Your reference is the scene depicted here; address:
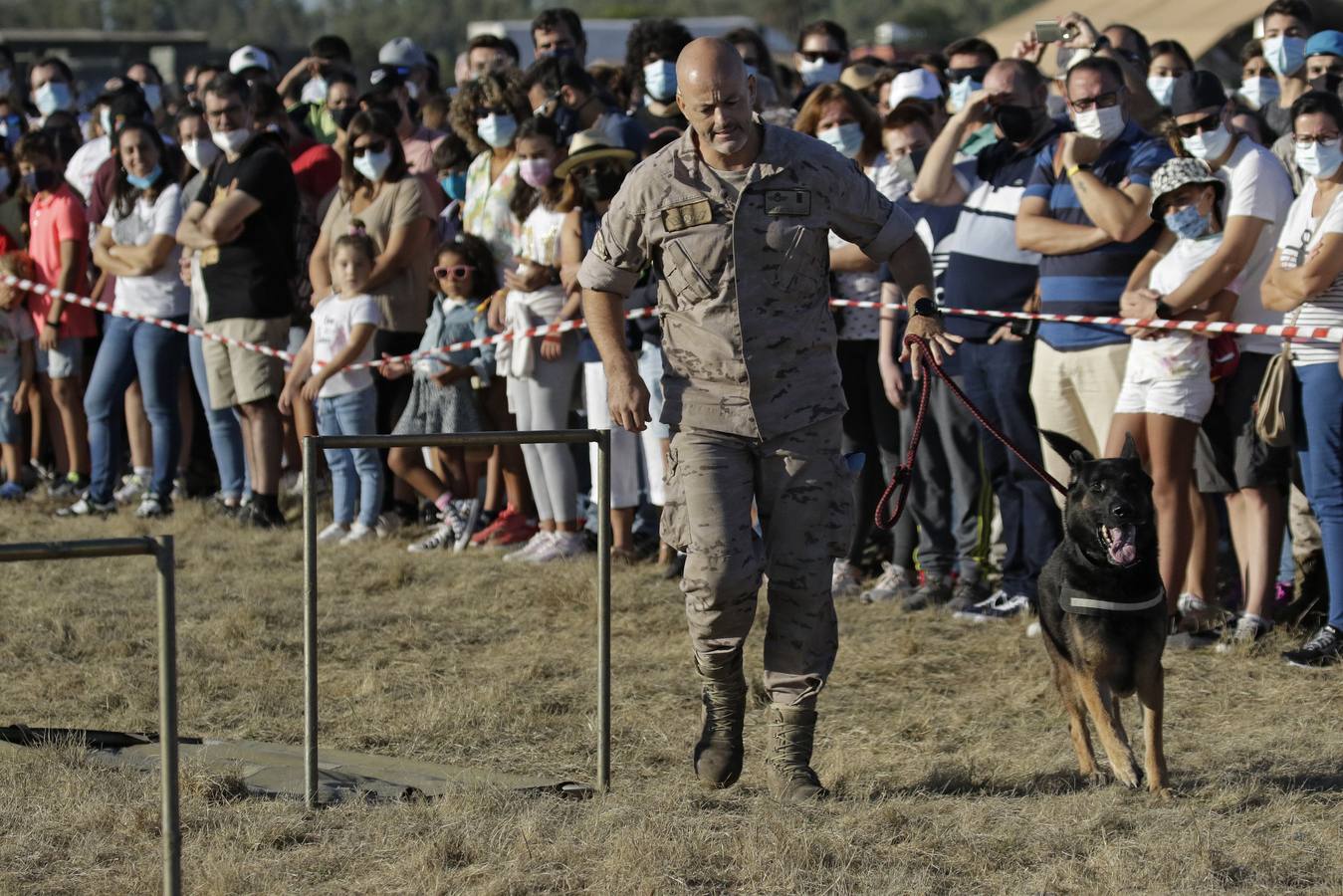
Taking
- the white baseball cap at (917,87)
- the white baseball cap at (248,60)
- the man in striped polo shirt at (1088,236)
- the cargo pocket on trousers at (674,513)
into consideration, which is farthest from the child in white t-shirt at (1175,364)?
the white baseball cap at (248,60)

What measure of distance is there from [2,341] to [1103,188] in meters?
8.14

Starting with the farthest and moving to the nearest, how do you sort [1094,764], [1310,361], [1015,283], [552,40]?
[552,40]
[1015,283]
[1310,361]
[1094,764]

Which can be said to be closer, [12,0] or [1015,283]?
[1015,283]

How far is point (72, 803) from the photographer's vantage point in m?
5.43

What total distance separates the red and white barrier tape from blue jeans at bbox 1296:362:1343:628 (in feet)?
0.59

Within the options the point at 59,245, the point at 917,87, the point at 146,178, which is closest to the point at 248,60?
the point at 59,245

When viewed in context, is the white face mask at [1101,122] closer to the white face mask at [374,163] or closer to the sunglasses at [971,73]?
the sunglasses at [971,73]

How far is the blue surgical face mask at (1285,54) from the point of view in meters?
10.0

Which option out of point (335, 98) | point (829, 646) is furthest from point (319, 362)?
point (829, 646)

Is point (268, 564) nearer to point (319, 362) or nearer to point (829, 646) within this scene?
point (319, 362)

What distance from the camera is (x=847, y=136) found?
29.9 feet

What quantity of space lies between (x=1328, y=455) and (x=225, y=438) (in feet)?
22.6

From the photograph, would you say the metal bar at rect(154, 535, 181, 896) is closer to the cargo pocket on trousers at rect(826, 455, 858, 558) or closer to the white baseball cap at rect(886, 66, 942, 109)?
the cargo pocket on trousers at rect(826, 455, 858, 558)

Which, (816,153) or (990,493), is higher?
(816,153)
